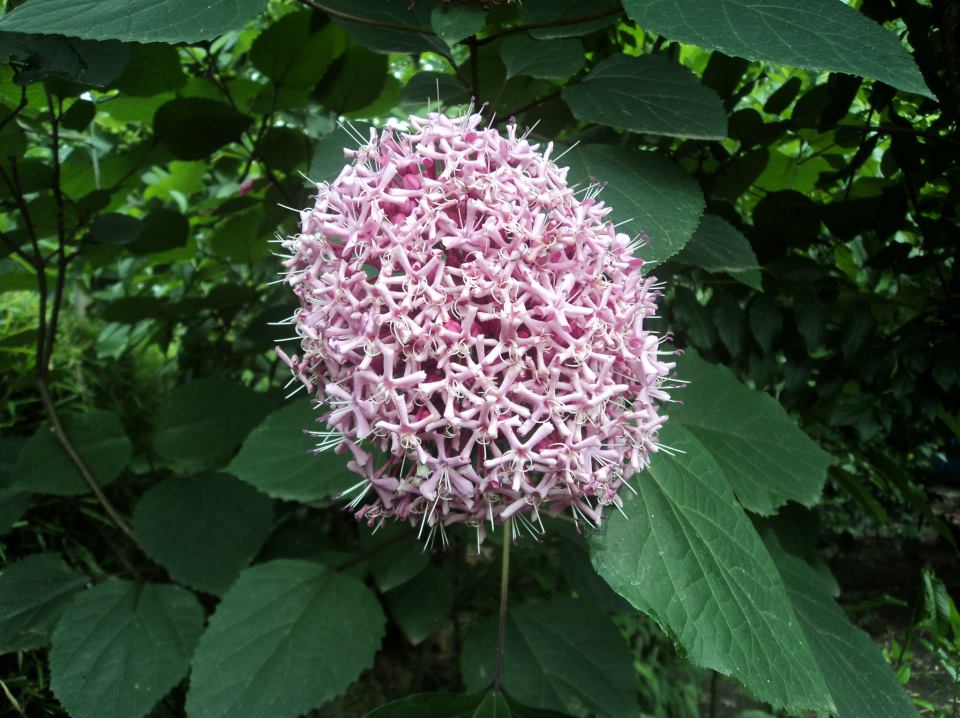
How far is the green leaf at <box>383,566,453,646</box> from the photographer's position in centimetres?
114

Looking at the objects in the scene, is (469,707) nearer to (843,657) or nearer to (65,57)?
(843,657)

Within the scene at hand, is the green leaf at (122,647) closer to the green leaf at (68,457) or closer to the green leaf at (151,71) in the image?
the green leaf at (68,457)

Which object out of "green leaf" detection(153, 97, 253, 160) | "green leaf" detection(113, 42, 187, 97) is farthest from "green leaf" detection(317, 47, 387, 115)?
"green leaf" detection(113, 42, 187, 97)

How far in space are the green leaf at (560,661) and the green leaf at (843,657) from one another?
0.77ft

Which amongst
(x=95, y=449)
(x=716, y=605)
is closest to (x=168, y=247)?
(x=95, y=449)

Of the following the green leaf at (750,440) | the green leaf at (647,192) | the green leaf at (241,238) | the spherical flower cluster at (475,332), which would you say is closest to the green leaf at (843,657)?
the green leaf at (750,440)

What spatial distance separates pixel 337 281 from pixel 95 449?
0.74 m

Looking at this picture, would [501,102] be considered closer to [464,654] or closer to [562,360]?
[562,360]

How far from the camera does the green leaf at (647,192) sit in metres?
0.69

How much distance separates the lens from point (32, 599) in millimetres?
961

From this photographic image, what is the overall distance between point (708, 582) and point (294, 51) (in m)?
0.95

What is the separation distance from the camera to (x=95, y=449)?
111 cm

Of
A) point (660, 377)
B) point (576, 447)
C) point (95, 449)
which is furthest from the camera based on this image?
point (95, 449)

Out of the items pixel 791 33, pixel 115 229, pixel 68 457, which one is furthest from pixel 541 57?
pixel 68 457
